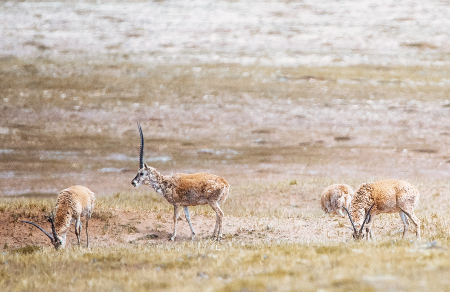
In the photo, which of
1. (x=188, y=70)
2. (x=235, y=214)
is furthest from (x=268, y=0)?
(x=235, y=214)

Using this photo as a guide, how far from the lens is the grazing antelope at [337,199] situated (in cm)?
1848

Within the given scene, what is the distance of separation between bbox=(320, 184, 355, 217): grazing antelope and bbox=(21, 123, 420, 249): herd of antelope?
9.85 ft

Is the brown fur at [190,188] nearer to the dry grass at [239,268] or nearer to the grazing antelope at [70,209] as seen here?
the grazing antelope at [70,209]

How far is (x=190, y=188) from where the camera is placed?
52.2 feet

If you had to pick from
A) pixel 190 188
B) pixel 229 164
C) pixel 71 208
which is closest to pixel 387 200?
pixel 190 188

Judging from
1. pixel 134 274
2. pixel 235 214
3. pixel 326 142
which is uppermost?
pixel 134 274

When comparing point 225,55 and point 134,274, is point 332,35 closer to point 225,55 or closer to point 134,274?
point 225,55

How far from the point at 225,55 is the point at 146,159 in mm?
25326

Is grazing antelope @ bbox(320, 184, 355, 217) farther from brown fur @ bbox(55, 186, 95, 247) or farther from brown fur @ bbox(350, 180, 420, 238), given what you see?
brown fur @ bbox(55, 186, 95, 247)

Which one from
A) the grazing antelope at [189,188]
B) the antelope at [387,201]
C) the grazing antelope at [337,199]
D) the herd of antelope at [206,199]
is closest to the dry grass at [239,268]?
the herd of antelope at [206,199]

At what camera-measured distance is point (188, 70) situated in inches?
2029

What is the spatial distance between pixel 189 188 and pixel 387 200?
17.6 ft

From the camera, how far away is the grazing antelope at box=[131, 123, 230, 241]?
15703 mm

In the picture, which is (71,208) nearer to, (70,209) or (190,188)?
(70,209)
